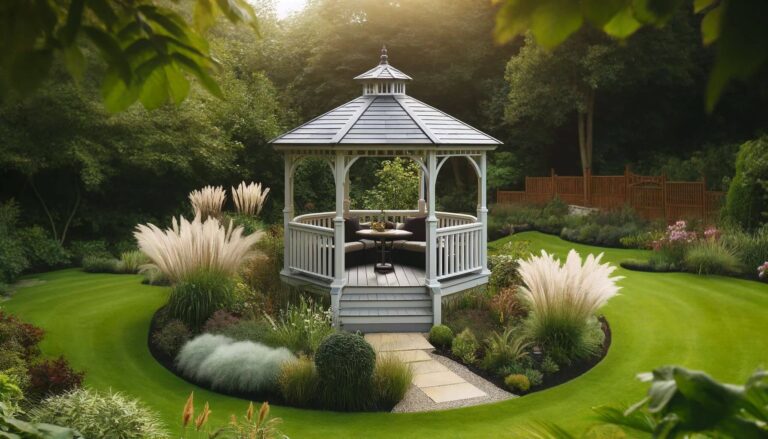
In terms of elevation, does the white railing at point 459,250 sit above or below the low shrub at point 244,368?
above

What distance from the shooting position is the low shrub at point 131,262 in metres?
16.3

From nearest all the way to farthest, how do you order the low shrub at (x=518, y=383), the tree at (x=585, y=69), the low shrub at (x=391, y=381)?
the low shrub at (x=391, y=381) → the low shrub at (x=518, y=383) → the tree at (x=585, y=69)


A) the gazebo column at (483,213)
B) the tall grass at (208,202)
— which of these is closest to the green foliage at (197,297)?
the gazebo column at (483,213)

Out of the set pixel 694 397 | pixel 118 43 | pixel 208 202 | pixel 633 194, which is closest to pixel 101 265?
pixel 208 202

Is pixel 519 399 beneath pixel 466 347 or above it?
beneath

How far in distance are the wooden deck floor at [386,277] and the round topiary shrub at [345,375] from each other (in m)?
3.48

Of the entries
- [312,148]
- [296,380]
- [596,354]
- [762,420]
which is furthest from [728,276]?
[762,420]

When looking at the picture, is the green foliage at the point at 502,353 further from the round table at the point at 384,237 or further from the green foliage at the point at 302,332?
the round table at the point at 384,237

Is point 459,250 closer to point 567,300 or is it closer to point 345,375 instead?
point 567,300

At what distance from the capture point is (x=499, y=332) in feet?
34.5

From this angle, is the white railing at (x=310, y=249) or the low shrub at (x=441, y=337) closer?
the low shrub at (x=441, y=337)

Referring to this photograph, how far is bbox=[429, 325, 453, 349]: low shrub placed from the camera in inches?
411

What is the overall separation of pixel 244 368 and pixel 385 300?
11.1 feet

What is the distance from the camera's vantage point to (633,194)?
22.6m
